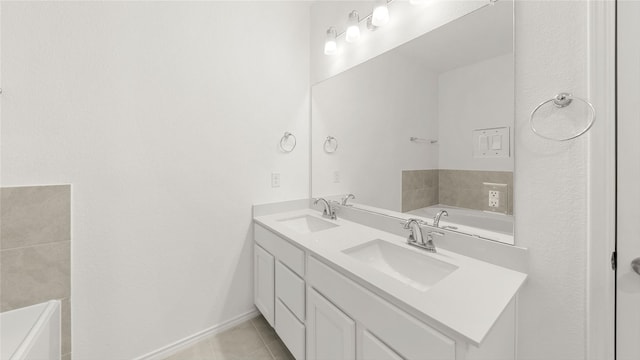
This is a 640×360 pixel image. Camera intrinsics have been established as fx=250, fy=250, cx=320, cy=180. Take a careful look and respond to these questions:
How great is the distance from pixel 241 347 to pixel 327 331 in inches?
34.4

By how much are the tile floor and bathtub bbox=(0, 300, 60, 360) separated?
0.62 m

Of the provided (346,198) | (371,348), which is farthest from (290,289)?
(346,198)

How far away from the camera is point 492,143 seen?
1.09m

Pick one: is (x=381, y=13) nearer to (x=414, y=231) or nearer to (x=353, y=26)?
(x=353, y=26)

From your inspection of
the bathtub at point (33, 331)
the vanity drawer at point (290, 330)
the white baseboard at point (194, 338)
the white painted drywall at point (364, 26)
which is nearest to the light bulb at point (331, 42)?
the white painted drywall at point (364, 26)

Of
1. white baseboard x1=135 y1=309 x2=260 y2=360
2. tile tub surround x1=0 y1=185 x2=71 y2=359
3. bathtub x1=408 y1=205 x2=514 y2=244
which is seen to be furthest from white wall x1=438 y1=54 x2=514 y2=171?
tile tub surround x1=0 y1=185 x2=71 y2=359

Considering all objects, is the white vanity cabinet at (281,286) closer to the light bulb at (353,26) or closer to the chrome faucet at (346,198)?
the chrome faucet at (346,198)

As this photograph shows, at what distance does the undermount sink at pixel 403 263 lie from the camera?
3.66 feet

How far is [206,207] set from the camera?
5.66 feet

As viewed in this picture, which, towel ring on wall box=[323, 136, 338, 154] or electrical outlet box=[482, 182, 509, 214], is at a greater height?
towel ring on wall box=[323, 136, 338, 154]

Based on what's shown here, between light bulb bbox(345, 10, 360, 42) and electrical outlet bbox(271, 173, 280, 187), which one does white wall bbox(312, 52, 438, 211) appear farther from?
electrical outlet bbox(271, 173, 280, 187)

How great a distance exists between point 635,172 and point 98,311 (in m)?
2.41

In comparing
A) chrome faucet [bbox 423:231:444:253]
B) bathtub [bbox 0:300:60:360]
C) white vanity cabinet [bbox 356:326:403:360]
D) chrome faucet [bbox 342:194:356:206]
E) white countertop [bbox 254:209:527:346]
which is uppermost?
chrome faucet [bbox 342:194:356:206]

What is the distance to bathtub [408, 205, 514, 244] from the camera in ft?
3.44
